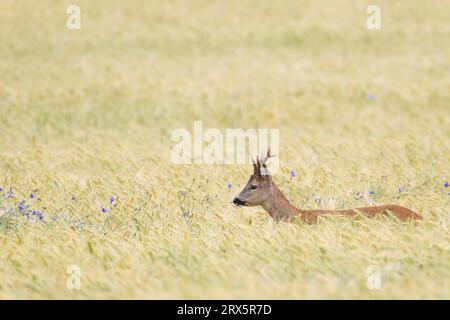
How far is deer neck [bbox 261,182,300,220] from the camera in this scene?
345 inches

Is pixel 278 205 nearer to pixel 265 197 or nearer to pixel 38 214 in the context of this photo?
pixel 265 197

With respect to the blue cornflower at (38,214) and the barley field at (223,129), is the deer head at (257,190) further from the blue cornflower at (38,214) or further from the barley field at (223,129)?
the blue cornflower at (38,214)

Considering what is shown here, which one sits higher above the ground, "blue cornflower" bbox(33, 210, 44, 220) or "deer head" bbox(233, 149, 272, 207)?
"deer head" bbox(233, 149, 272, 207)

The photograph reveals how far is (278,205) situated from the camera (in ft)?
28.9

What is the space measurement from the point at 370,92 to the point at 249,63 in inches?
176

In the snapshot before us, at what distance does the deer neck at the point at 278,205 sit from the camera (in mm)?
8773

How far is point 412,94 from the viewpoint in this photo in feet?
65.8

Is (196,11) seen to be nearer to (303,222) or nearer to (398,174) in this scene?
(398,174)

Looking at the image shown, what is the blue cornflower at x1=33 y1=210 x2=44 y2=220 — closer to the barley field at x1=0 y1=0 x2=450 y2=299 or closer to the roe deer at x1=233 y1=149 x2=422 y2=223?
the barley field at x1=0 y1=0 x2=450 y2=299

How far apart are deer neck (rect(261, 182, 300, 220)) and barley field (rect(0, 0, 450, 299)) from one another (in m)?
0.25

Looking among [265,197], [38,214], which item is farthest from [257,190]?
[38,214]

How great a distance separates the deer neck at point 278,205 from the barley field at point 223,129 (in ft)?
0.81

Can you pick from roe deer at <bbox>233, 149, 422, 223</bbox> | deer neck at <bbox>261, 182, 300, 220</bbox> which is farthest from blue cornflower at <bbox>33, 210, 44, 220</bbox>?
deer neck at <bbox>261, 182, 300, 220</bbox>

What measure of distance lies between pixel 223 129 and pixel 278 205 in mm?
8872
